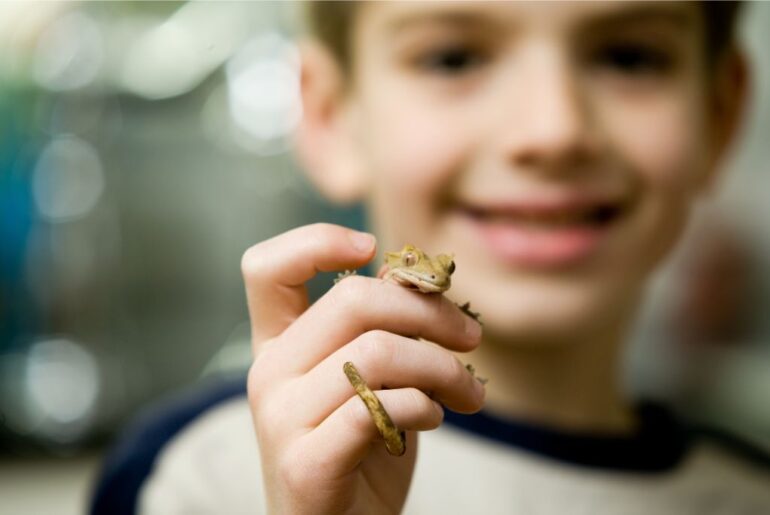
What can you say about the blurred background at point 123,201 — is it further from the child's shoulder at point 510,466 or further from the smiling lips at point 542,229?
the smiling lips at point 542,229

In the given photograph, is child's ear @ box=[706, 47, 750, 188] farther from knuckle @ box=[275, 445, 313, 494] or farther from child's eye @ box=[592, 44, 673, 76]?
knuckle @ box=[275, 445, 313, 494]

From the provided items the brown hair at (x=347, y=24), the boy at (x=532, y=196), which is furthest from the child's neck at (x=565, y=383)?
the brown hair at (x=347, y=24)

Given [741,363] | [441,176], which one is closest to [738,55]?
[441,176]

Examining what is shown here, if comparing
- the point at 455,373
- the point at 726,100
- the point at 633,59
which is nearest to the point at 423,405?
the point at 455,373

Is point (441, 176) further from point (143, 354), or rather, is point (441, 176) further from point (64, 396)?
point (64, 396)

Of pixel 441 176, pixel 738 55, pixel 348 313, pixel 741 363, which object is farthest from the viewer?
pixel 741 363

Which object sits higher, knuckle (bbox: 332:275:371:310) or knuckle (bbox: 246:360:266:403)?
knuckle (bbox: 332:275:371:310)

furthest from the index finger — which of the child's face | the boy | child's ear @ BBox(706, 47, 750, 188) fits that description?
child's ear @ BBox(706, 47, 750, 188)
